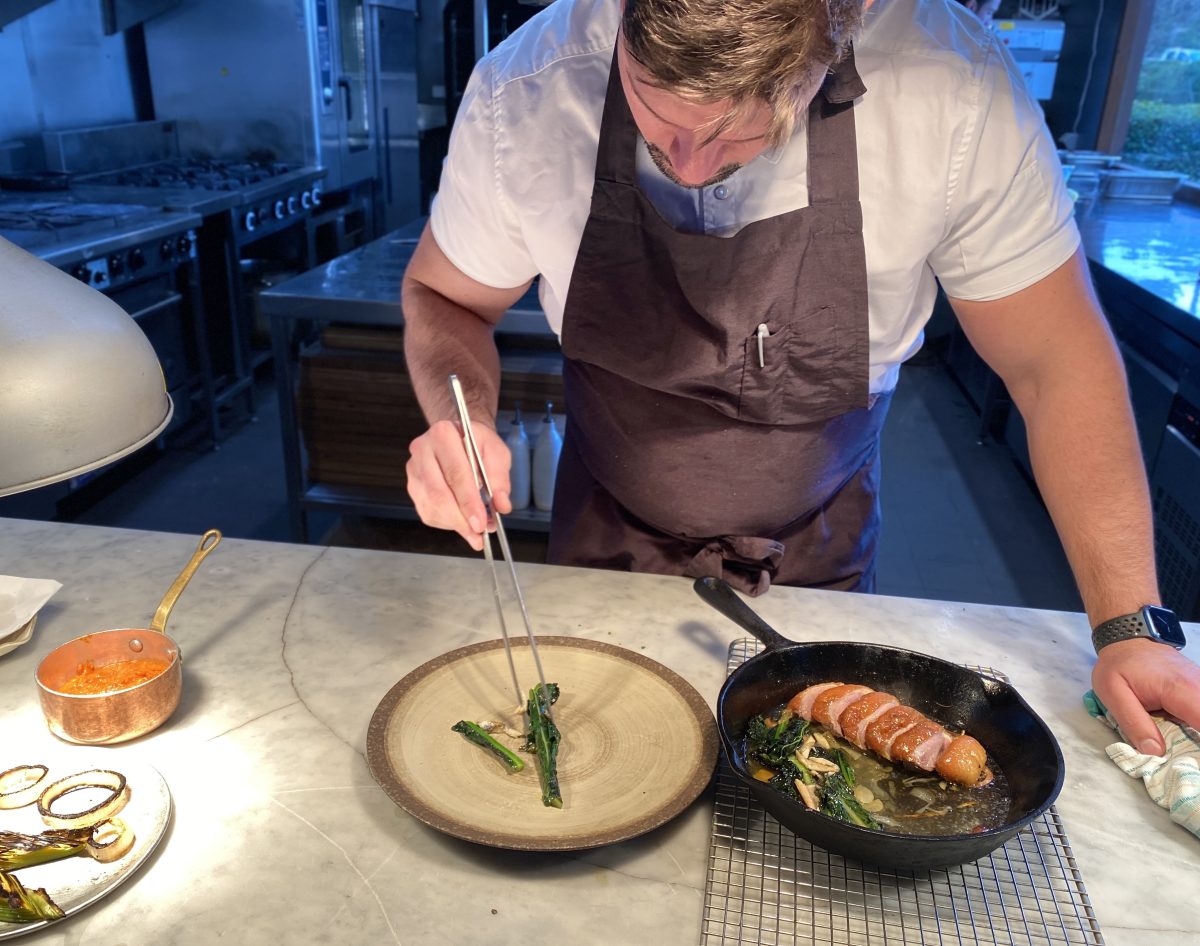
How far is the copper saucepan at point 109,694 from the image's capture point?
0.98 metres

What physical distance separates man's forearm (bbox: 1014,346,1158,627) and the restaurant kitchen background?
150 cm

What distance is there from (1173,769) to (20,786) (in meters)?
1.13

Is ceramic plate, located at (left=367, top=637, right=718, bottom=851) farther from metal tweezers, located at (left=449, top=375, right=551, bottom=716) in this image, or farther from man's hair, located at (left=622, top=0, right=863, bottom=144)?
man's hair, located at (left=622, top=0, right=863, bottom=144)

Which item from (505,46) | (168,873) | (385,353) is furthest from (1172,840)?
(385,353)

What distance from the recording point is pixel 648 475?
4.74 ft

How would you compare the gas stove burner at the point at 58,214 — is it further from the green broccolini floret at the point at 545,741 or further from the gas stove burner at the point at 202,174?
the green broccolini floret at the point at 545,741

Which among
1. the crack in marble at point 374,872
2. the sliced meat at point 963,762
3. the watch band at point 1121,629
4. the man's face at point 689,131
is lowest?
the crack in marble at point 374,872

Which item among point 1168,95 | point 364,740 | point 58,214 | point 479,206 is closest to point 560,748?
point 364,740

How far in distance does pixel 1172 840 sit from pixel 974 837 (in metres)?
0.32

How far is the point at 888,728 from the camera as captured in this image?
3.16ft

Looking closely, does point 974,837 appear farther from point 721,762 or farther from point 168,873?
point 168,873

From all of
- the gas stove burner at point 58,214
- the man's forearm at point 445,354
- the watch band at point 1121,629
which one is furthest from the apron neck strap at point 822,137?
the gas stove burner at point 58,214

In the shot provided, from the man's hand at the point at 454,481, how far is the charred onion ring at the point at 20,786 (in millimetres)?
459

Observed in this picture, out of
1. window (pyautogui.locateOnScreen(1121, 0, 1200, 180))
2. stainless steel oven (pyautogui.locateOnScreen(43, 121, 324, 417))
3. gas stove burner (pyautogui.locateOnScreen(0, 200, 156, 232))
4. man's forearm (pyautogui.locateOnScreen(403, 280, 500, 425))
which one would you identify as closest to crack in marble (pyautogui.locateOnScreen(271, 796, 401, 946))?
man's forearm (pyautogui.locateOnScreen(403, 280, 500, 425))
